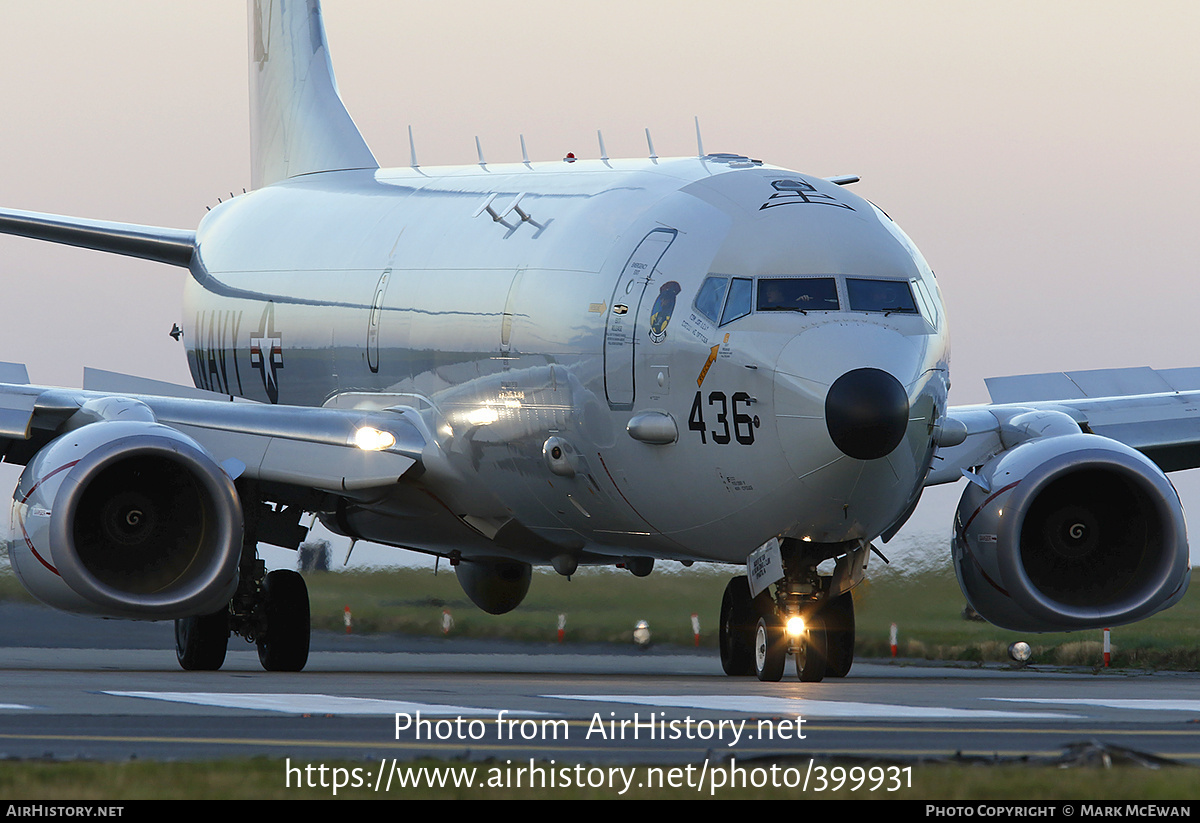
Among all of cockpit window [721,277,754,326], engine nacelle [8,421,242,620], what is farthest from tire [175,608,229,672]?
cockpit window [721,277,754,326]

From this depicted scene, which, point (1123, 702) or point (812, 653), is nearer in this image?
point (1123, 702)

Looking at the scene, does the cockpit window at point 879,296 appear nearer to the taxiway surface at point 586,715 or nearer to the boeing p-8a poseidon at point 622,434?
the boeing p-8a poseidon at point 622,434

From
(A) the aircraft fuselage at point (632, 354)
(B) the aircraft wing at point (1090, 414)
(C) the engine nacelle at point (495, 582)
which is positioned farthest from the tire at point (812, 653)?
(C) the engine nacelle at point (495, 582)

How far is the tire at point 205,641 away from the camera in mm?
20578

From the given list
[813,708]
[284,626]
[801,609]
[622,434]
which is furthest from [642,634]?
[813,708]

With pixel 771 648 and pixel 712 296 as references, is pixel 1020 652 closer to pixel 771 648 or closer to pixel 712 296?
pixel 771 648

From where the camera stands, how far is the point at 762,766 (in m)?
8.92

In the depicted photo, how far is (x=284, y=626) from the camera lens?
68.2 ft

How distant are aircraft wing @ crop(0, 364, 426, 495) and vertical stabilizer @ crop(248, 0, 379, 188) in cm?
896

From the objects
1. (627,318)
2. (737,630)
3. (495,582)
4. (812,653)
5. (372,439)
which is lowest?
(495,582)

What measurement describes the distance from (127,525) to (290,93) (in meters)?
13.5
